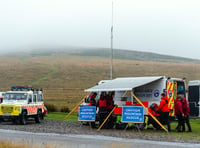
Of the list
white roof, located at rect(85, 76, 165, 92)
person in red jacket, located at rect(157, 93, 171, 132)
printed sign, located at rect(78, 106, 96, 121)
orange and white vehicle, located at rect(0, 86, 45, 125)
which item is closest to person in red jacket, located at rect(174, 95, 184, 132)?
person in red jacket, located at rect(157, 93, 171, 132)

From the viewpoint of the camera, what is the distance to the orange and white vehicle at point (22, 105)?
78.4 feet

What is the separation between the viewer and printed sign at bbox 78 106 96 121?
2091 cm

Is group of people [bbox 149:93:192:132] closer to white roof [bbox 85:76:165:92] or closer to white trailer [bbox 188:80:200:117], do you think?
white roof [bbox 85:76:165:92]

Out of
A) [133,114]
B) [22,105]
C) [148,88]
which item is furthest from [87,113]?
[22,105]

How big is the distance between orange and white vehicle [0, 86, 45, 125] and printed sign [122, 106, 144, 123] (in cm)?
692

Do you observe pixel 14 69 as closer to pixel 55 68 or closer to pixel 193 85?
pixel 55 68

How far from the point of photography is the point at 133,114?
1925 cm

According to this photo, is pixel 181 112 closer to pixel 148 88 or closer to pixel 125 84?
pixel 148 88

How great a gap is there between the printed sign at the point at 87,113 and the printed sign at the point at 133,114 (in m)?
1.91

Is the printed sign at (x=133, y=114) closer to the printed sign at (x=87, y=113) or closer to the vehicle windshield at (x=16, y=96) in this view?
the printed sign at (x=87, y=113)

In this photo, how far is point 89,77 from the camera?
6725 centimetres

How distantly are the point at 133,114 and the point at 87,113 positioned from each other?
2.75m

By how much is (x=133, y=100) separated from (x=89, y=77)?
45978 mm

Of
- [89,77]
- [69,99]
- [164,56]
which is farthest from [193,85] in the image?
[164,56]
